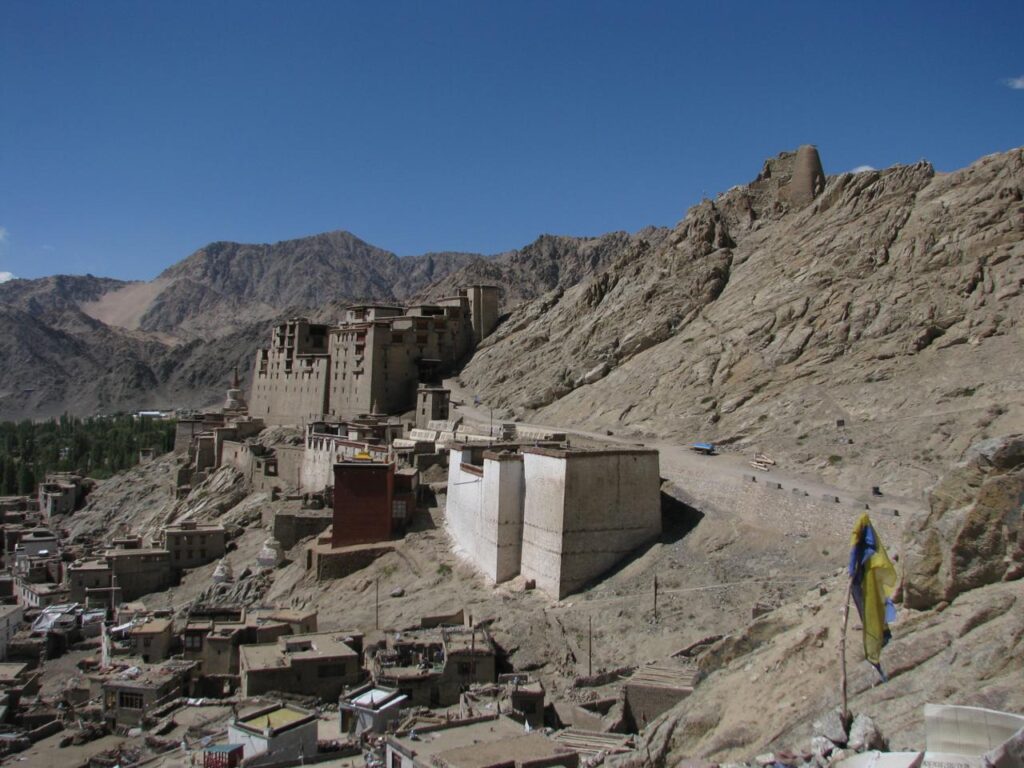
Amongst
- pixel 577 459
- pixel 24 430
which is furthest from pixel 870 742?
pixel 24 430

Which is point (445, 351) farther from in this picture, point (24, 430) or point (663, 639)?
point (24, 430)

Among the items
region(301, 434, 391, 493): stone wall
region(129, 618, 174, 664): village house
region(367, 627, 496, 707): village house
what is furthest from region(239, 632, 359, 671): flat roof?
region(301, 434, 391, 493): stone wall

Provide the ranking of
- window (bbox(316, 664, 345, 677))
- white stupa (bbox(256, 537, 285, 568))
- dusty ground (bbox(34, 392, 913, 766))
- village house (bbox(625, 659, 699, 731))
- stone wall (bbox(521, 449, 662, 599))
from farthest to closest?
white stupa (bbox(256, 537, 285, 568))
stone wall (bbox(521, 449, 662, 599))
window (bbox(316, 664, 345, 677))
dusty ground (bbox(34, 392, 913, 766))
village house (bbox(625, 659, 699, 731))

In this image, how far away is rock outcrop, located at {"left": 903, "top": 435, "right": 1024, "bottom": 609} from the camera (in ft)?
38.4

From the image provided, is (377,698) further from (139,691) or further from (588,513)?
(588,513)

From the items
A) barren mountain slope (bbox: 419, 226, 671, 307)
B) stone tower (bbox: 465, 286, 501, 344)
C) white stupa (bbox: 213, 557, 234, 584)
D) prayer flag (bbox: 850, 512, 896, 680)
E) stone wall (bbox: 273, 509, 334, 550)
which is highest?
barren mountain slope (bbox: 419, 226, 671, 307)

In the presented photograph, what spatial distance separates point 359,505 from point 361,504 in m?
0.07

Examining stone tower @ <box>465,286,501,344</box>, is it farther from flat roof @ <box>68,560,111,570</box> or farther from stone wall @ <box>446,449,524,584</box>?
stone wall @ <box>446,449,524,584</box>

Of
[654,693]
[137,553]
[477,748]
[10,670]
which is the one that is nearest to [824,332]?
[654,693]

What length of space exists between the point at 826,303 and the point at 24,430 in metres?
101

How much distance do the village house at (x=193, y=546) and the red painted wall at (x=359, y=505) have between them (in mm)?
8484

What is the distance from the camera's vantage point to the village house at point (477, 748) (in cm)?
1565

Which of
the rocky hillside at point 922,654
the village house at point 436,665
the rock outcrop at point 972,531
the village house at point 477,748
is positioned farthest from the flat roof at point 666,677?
the rock outcrop at point 972,531

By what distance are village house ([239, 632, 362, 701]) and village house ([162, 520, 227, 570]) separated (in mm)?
15516
